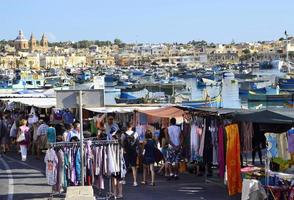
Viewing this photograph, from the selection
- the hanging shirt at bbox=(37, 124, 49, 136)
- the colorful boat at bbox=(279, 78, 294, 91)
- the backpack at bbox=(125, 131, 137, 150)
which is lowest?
the colorful boat at bbox=(279, 78, 294, 91)

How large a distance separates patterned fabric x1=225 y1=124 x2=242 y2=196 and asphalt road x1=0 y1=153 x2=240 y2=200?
0.83 ft

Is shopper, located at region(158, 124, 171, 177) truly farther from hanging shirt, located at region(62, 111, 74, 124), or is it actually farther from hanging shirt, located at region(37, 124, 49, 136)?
hanging shirt, located at region(62, 111, 74, 124)

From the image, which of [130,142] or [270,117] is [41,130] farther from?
[270,117]

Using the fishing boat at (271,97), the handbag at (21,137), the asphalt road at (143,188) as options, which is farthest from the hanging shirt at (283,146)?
the fishing boat at (271,97)

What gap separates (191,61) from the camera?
194 metres

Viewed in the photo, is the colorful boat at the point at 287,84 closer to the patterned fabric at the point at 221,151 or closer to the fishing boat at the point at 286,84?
the fishing boat at the point at 286,84

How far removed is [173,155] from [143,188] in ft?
5.04

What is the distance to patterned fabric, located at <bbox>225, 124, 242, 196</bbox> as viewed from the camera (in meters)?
11.7

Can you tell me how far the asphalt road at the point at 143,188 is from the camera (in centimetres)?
1208

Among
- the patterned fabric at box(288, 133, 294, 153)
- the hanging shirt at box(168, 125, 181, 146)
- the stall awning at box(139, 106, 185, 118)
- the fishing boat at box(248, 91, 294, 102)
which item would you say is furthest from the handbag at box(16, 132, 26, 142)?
the fishing boat at box(248, 91, 294, 102)

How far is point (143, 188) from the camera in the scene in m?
13.0

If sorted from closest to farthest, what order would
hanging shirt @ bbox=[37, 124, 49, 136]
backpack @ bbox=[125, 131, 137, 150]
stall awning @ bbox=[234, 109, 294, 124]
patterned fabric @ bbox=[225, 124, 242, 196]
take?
1. stall awning @ bbox=[234, 109, 294, 124]
2. patterned fabric @ bbox=[225, 124, 242, 196]
3. backpack @ bbox=[125, 131, 137, 150]
4. hanging shirt @ bbox=[37, 124, 49, 136]

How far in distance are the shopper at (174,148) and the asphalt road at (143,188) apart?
312mm

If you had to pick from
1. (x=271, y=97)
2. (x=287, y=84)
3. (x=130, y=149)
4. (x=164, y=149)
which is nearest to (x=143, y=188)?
(x=130, y=149)
